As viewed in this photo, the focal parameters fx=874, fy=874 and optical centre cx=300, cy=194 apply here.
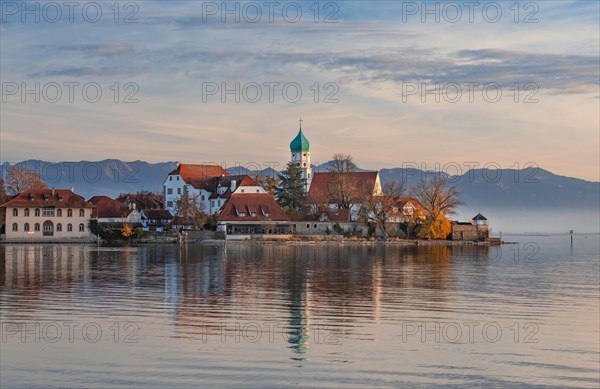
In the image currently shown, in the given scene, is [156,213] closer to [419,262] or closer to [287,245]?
[287,245]

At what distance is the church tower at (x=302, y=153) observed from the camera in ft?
384

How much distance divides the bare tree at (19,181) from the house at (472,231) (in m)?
49.2

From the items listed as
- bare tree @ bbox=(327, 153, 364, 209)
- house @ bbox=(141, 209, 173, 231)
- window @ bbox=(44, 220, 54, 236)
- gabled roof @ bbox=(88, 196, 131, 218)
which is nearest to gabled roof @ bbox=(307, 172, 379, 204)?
bare tree @ bbox=(327, 153, 364, 209)

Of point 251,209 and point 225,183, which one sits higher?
point 225,183

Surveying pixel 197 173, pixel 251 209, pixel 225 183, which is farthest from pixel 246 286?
pixel 197 173

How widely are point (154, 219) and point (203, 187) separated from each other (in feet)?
31.1

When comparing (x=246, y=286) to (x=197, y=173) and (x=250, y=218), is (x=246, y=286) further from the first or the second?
(x=197, y=173)

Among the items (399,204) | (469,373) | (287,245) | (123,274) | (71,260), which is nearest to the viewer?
(469,373)

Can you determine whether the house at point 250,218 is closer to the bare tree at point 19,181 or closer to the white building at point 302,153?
the white building at point 302,153

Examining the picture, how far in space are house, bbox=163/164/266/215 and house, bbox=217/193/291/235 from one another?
7.32 meters

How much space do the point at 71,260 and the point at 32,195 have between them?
129ft

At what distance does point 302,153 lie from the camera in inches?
4626

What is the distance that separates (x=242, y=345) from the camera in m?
21.7

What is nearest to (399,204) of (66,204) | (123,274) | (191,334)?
(66,204)
